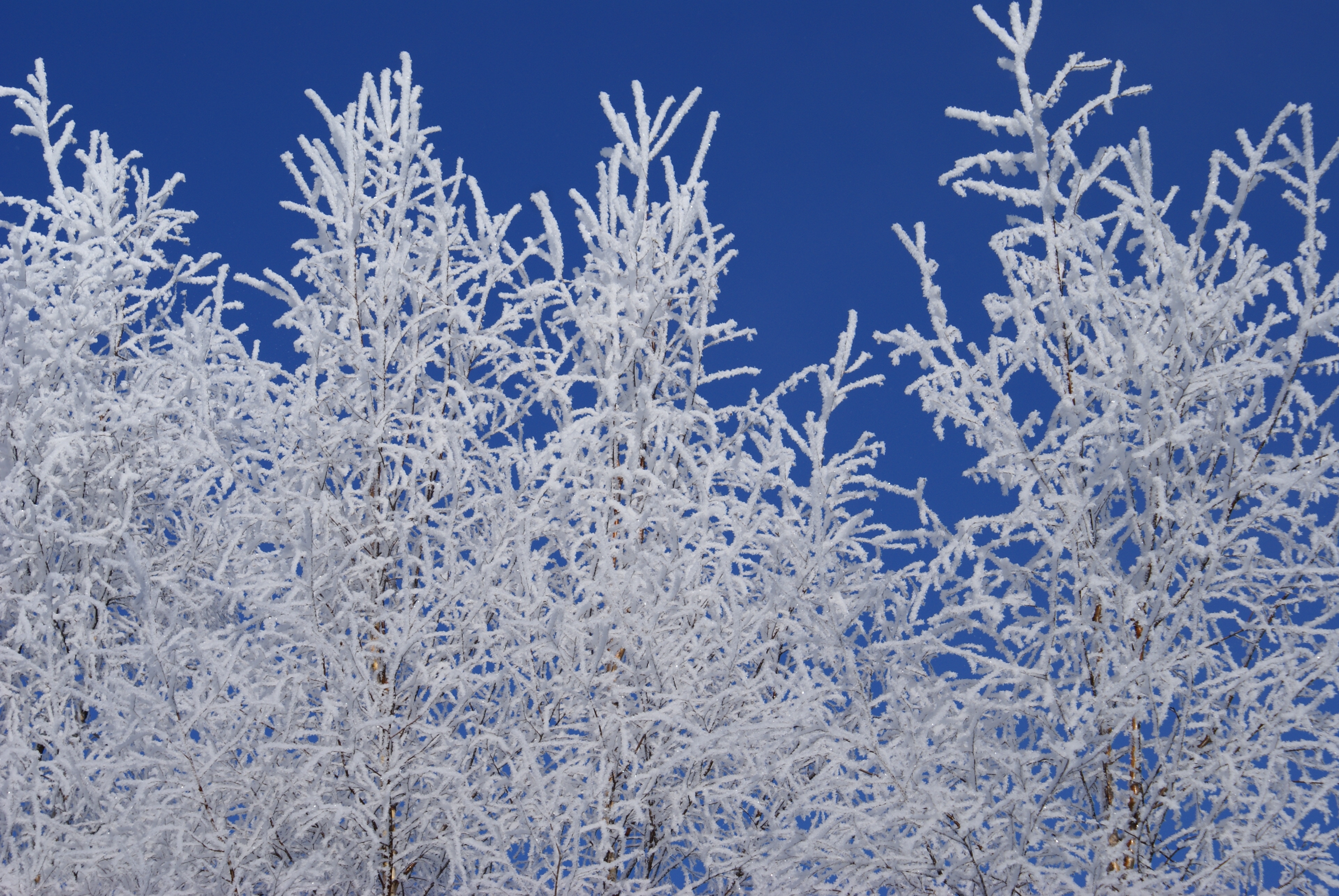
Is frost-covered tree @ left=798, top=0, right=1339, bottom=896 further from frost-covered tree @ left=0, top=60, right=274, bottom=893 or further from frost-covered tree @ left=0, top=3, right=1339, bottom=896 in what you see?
frost-covered tree @ left=0, top=60, right=274, bottom=893

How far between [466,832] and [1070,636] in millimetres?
2902

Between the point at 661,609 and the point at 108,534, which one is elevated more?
the point at 108,534

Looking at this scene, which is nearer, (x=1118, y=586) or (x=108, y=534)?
(x=1118, y=586)

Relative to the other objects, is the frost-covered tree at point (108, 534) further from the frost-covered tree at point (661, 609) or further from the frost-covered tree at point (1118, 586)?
A: the frost-covered tree at point (1118, 586)

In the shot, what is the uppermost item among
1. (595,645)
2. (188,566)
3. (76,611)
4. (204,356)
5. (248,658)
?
(204,356)

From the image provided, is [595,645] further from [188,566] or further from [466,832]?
[188,566]

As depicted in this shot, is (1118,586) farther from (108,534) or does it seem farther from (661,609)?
(108,534)

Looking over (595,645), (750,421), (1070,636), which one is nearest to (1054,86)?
(1070,636)

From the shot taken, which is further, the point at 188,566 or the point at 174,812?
the point at 188,566

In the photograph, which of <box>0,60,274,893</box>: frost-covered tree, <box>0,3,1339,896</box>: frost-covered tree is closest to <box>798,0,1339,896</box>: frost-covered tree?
<box>0,3,1339,896</box>: frost-covered tree

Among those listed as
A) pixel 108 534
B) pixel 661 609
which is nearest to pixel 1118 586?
pixel 661 609

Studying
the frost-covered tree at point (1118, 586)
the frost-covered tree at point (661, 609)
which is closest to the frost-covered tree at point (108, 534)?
the frost-covered tree at point (661, 609)

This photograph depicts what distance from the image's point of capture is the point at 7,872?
208 inches

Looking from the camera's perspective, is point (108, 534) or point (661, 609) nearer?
point (661, 609)
